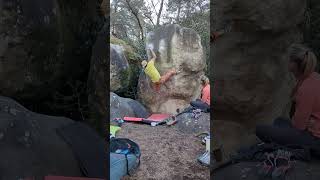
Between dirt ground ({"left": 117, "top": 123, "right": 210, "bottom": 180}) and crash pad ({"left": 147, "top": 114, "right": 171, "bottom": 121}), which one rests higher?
crash pad ({"left": 147, "top": 114, "right": 171, "bottom": 121})

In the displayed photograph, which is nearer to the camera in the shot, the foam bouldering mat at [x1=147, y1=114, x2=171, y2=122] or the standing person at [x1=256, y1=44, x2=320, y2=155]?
the standing person at [x1=256, y1=44, x2=320, y2=155]

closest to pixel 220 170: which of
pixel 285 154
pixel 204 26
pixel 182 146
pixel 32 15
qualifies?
pixel 285 154

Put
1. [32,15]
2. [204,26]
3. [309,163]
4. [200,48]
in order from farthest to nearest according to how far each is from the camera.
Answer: [204,26]
[200,48]
[32,15]
[309,163]

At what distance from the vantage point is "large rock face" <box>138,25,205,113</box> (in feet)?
22.7

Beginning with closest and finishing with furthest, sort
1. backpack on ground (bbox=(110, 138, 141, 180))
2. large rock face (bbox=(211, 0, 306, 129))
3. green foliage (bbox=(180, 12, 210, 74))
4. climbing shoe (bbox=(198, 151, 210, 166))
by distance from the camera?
large rock face (bbox=(211, 0, 306, 129))
backpack on ground (bbox=(110, 138, 141, 180))
climbing shoe (bbox=(198, 151, 210, 166))
green foliage (bbox=(180, 12, 210, 74))

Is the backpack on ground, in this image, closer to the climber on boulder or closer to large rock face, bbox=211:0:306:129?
large rock face, bbox=211:0:306:129

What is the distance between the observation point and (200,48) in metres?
6.91

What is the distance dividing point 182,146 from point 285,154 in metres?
3.17

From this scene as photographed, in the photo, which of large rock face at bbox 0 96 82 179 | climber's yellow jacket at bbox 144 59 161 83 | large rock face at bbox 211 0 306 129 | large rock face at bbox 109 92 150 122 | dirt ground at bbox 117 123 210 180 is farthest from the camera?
climber's yellow jacket at bbox 144 59 161 83

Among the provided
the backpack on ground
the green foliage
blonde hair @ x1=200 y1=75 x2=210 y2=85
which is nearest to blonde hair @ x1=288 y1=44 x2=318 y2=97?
the backpack on ground

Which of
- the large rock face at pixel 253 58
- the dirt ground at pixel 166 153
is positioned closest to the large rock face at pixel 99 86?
the large rock face at pixel 253 58

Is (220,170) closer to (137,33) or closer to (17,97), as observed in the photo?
(17,97)

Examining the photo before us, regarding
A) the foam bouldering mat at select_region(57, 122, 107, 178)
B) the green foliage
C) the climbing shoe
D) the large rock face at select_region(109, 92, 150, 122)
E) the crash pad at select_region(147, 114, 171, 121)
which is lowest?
the climbing shoe

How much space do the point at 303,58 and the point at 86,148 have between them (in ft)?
3.70
